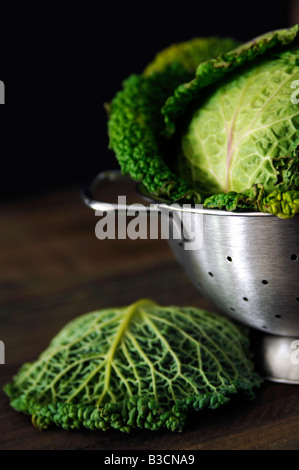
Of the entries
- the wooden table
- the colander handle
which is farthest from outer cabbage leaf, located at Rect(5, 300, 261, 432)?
the colander handle

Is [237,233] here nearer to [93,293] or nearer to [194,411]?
[194,411]

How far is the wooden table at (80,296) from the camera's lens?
3.32 feet

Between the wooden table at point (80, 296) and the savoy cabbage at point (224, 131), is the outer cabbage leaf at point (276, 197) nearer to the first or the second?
the savoy cabbage at point (224, 131)

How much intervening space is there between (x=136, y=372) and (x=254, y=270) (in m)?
0.28

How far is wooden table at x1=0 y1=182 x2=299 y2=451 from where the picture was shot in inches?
39.8

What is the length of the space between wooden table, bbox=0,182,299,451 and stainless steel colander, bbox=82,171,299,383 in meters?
0.09

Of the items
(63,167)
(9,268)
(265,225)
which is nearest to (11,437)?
(265,225)

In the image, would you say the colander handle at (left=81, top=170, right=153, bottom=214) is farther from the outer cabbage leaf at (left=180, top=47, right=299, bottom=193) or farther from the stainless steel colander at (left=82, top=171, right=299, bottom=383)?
the outer cabbage leaf at (left=180, top=47, right=299, bottom=193)

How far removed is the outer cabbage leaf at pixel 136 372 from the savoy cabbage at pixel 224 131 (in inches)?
10.9

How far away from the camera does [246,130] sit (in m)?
1.08

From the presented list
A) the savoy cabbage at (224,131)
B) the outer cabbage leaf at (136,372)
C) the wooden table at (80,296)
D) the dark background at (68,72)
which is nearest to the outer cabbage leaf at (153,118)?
the savoy cabbage at (224,131)

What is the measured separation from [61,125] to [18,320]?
1.85 meters

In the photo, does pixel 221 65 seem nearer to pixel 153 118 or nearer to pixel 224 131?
pixel 224 131

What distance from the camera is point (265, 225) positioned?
3.21 feet
